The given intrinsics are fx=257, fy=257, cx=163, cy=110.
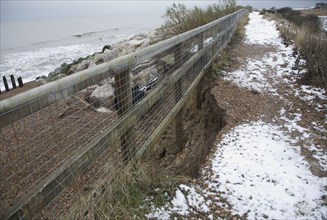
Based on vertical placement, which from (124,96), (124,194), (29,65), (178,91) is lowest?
(29,65)

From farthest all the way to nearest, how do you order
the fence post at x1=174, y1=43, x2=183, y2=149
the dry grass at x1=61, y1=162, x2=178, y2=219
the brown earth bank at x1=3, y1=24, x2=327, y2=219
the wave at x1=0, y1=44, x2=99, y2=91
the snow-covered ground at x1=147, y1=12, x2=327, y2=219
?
the wave at x1=0, y1=44, x2=99, y2=91 → the fence post at x1=174, y1=43, x2=183, y2=149 → the brown earth bank at x1=3, y1=24, x2=327, y2=219 → the snow-covered ground at x1=147, y1=12, x2=327, y2=219 → the dry grass at x1=61, y1=162, x2=178, y2=219

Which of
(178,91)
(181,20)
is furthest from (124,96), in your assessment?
(181,20)

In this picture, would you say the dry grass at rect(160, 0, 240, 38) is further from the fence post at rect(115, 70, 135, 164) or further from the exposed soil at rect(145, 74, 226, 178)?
the fence post at rect(115, 70, 135, 164)

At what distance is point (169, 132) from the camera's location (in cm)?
705

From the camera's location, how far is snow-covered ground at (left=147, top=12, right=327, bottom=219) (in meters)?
2.83

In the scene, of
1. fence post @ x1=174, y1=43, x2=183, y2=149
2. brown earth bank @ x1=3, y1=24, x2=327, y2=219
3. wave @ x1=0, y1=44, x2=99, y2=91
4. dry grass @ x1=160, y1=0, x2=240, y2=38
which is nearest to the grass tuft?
dry grass @ x1=160, y1=0, x2=240, y2=38

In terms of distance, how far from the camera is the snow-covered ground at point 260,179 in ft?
9.27

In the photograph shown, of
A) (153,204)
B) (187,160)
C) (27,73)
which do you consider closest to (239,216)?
(153,204)

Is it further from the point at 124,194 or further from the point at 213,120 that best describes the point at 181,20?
the point at 124,194

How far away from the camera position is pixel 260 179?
338 cm

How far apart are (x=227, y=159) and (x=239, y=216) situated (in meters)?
1.11

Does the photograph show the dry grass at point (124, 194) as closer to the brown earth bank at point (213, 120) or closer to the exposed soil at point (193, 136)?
the brown earth bank at point (213, 120)

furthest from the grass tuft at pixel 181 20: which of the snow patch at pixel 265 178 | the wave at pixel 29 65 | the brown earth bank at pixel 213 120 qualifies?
the wave at pixel 29 65

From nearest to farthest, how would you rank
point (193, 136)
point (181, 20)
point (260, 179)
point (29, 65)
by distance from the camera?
1. point (260, 179)
2. point (193, 136)
3. point (181, 20)
4. point (29, 65)
